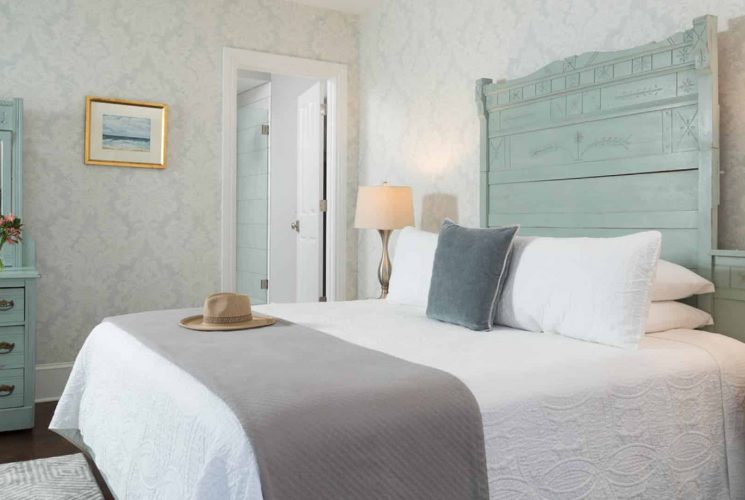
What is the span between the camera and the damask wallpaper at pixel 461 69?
2486 millimetres

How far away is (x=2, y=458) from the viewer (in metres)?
2.98

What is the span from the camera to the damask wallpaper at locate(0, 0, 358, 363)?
12.8 feet

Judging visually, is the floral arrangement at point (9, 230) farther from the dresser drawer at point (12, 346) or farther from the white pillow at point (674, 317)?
the white pillow at point (674, 317)

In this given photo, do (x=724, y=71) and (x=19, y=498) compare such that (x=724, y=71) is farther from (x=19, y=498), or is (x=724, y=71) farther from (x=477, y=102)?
(x=19, y=498)

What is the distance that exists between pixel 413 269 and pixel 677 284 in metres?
1.22

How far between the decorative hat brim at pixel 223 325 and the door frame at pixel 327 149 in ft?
6.24

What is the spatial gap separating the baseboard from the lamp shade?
2059 mm

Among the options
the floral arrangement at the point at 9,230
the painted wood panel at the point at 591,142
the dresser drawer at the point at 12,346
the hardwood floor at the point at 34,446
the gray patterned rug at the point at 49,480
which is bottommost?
the gray patterned rug at the point at 49,480

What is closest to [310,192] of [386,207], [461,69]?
[386,207]

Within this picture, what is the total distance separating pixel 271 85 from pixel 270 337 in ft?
13.8

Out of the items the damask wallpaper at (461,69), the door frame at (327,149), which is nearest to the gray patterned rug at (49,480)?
the door frame at (327,149)

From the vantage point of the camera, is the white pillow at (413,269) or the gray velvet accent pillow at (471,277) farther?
the white pillow at (413,269)

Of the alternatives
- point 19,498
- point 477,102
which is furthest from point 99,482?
point 477,102

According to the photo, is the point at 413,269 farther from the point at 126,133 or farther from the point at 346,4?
the point at 346,4
